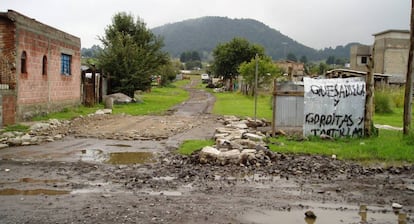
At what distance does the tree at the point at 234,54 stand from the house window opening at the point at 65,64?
120 ft

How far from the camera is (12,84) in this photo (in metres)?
17.7

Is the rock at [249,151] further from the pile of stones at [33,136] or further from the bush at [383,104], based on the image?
the bush at [383,104]

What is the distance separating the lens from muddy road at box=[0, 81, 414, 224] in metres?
6.35

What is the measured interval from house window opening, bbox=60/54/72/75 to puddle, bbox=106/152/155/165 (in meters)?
14.4

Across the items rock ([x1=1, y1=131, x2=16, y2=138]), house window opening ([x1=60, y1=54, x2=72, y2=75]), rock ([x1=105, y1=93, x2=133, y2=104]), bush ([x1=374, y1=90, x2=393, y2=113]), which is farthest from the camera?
rock ([x1=105, y1=93, x2=133, y2=104])

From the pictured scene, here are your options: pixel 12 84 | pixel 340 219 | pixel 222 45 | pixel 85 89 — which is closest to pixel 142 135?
pixel 12 84

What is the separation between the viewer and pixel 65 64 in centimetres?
2528

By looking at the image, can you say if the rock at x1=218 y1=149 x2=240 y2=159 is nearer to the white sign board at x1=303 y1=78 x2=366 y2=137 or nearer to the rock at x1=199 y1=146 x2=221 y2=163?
the rock at x1=199 y1=146 x2=221 y2=163

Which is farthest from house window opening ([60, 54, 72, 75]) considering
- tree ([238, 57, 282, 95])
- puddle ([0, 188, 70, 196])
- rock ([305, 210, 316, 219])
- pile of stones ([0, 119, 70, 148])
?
rock ([305, 210, 316, 219])

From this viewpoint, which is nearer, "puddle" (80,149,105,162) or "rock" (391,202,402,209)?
"rock" (391,202,402,209)

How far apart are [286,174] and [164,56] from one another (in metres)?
34.0

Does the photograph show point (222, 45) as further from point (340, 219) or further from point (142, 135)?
point (340, 219)

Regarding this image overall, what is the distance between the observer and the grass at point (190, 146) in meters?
11.9

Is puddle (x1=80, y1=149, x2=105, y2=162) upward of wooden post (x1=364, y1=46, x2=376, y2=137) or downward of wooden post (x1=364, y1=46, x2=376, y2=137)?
downward
